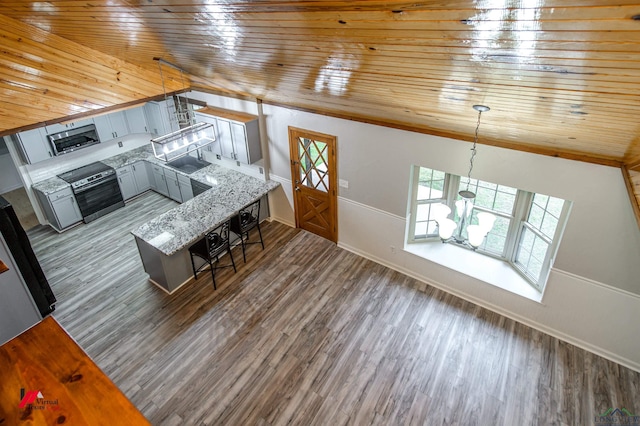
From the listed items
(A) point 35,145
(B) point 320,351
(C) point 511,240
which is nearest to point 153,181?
(A) point 35,145

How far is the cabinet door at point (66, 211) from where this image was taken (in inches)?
251

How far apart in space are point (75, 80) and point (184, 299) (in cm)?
307

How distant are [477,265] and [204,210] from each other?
4.07 m

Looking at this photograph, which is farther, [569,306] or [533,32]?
[569,306]

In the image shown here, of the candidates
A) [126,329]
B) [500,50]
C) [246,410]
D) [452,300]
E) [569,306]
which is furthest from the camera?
[452,300]

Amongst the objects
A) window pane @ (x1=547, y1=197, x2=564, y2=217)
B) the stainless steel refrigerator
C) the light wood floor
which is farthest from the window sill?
the stainless steel refrigerator

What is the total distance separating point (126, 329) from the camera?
464cm

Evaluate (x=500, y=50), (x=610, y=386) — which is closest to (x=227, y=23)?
(x=500, y=50)

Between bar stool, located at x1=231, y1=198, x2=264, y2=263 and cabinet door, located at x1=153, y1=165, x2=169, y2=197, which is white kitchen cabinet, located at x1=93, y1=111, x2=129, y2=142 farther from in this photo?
bar stool, located at x1=231, y1=198, x2=264, y2=263

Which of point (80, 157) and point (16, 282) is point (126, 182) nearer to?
point (80, 157)

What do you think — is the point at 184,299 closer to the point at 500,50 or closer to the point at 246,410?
the point at 246,410

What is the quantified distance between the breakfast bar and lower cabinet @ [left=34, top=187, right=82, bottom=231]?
2356mm

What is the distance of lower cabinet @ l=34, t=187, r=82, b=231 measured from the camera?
248 inches

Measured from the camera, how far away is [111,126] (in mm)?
7012
